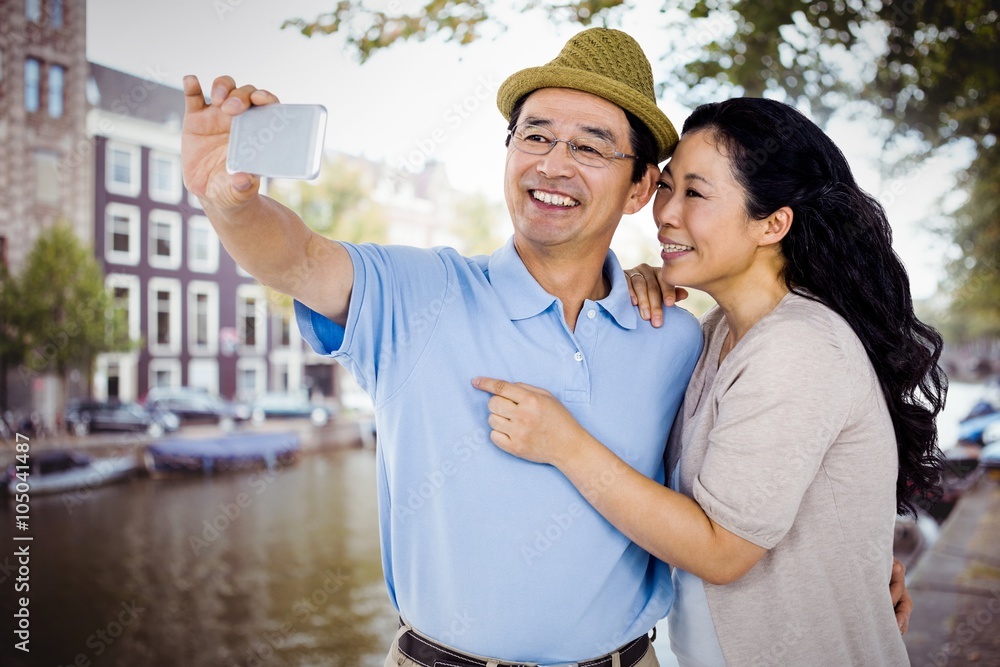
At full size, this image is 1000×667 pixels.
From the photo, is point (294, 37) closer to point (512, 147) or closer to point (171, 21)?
point (171, 21)

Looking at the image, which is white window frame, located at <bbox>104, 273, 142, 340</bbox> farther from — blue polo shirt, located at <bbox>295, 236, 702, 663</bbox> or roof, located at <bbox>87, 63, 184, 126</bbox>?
blue polo shirt, located at <bbox>295, 236, 702, 663</bbox>

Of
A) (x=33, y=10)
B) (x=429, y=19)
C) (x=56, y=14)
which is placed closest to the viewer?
(x=429, y=19)

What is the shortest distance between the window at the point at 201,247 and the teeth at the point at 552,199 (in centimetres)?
516

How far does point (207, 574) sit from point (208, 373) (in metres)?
1.83

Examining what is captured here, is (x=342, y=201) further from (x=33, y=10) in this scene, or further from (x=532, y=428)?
(x=532, y=428)

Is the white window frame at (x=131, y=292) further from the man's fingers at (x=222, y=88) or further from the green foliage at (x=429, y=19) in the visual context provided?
the man's fingers at (x=222, y=88)

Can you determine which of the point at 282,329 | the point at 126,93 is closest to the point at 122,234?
the point at 126,93

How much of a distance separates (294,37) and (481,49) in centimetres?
109

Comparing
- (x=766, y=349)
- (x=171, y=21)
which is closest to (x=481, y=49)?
(x=171, y=21)

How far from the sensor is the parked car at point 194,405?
5938mm

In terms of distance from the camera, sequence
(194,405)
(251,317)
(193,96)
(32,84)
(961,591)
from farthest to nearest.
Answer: (251,317)
(194,405)
(32,84)
(961,591)
(193,96)

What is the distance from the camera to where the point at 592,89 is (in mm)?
1461

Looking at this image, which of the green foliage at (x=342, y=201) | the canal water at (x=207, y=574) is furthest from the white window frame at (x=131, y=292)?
the green foliage at (x=342, y=201)

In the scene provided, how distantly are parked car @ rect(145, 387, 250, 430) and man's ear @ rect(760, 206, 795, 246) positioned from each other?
Result: 5509 mm
